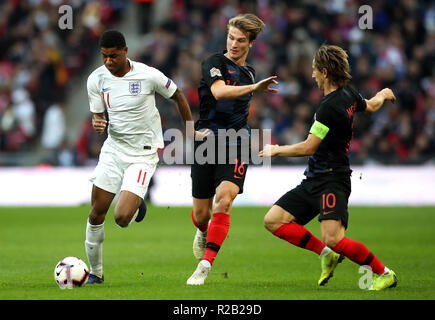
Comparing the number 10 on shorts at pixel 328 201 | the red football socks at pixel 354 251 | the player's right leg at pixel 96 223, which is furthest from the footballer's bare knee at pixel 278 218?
the player's right leg at pixel 96 223

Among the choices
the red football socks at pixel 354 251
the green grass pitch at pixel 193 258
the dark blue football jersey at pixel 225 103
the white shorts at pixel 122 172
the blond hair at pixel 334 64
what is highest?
the blond hair at pixel 334 64

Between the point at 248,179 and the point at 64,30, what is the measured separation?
24.6 ft

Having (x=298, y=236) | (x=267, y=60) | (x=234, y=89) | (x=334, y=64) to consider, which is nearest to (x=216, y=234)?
(x=298, y=236)

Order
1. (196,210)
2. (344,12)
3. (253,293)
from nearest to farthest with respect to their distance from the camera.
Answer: (253,293), (196,210), (344,12)

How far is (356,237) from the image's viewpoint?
13.3 metres

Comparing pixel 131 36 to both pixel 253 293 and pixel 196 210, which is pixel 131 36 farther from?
pixel 253 293

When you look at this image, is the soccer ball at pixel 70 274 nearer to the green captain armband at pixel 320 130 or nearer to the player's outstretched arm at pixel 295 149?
the player's outstretched arm at pixel 295 149

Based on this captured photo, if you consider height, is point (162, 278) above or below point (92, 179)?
below

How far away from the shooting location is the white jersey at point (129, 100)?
844 cm

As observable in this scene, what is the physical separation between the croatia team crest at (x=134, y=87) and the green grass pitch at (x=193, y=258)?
1.91 metres

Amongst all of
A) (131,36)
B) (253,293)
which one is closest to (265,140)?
(131,36)

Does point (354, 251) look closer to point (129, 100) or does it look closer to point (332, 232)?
point (332, 232)
